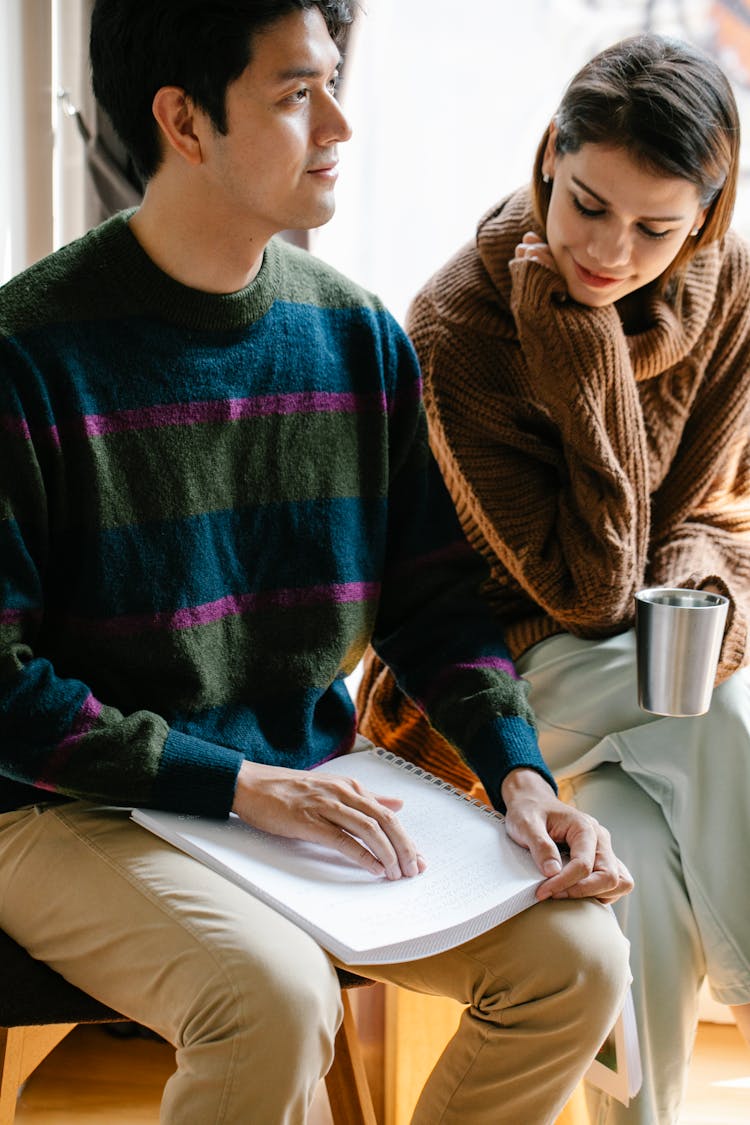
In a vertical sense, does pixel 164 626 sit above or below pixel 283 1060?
above

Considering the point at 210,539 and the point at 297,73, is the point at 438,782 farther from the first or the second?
the point at 297,73

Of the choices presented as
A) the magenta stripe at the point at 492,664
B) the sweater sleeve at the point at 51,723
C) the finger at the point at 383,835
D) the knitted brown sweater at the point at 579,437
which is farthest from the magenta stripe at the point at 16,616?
the knitted brown sweater at the point at 579,437

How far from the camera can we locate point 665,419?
1623 mm

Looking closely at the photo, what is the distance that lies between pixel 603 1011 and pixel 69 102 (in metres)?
1.40

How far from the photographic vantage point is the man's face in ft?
3.71

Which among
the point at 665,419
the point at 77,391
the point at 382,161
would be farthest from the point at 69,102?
the point at 665,419

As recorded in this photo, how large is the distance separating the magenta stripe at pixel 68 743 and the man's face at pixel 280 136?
0.48 metres

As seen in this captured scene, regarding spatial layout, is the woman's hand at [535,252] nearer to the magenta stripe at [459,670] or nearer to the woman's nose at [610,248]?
the woman's nose at [610,248]

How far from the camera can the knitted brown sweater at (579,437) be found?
1.50m

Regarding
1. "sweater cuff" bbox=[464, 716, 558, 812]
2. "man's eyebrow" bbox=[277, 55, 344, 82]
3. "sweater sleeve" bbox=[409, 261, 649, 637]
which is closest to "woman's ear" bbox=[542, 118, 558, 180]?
"sweater sleeve" bbox=[409, 261, 649, 637]

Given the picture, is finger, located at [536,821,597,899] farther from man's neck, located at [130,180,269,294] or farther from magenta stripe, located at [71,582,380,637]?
man's neck, located at [130,180,269,294]

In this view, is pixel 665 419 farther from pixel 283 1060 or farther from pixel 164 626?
pixel 283 1060

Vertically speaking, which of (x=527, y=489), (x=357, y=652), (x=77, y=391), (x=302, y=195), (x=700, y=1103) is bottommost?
(x=700, y=1103)

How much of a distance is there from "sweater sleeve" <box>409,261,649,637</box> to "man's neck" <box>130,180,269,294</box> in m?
0.41
